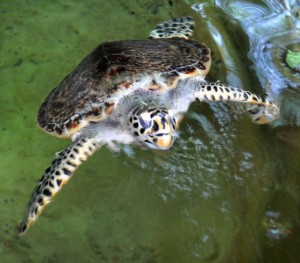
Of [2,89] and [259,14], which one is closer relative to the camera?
[2,89]

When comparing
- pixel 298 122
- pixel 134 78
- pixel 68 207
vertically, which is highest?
pixel 134 78

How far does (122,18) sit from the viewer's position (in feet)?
14.7

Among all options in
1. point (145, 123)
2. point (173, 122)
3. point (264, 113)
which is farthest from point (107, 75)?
point (264, 113)

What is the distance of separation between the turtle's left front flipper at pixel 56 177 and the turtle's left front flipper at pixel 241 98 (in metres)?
1.00

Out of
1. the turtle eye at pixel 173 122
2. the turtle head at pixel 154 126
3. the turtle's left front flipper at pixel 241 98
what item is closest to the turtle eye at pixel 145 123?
the turtle head at pixel 154 126

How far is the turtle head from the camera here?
3.01 meters

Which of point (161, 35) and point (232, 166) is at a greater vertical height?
point (161, 35)

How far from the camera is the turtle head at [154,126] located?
3014 millimetres

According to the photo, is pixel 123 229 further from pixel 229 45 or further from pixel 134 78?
pixel 229 45

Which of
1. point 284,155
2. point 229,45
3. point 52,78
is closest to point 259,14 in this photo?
point 229,45

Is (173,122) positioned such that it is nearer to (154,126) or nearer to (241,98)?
(154,126)

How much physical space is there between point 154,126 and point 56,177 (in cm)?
81

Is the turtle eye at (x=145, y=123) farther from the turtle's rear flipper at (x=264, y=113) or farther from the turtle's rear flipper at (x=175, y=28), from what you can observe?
the turtle's rear flipper at (x=175, y=28)

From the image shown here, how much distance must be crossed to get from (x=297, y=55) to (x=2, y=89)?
284 centimetres
